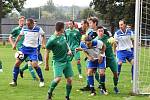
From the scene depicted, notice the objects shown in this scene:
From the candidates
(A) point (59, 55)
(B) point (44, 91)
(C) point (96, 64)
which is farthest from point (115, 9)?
(A) point (59, 55)

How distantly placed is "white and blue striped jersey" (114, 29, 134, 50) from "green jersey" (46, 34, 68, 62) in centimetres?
361

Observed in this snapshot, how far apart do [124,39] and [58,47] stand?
13.3 ft

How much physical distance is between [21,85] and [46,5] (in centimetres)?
8362

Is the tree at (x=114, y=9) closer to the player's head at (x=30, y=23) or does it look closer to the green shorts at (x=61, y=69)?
the player's head at (x=30, y=23)

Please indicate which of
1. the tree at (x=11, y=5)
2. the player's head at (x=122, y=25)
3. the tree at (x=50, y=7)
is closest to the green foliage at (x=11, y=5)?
the tree at (x=11, y=5)

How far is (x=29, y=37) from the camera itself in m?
13.2

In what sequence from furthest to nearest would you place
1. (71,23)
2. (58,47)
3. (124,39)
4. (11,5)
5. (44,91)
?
(11,5)
(71,23)
(124,39)
(44,91)
(58,47)

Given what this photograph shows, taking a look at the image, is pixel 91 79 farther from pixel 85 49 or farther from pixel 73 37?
pixel 73 37

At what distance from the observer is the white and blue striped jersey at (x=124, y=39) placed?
13930mm

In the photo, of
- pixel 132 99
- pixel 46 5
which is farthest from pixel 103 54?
pixel 46 5

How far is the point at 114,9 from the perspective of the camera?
56031 millimetres

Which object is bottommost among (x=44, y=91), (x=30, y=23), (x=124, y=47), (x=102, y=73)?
(x=44, y=91)

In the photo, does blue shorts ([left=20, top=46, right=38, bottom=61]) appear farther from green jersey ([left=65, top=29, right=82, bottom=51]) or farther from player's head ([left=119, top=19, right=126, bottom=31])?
player's head ([left=119, top=19, right=126, bottom=31])

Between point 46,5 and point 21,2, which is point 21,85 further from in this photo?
point 46,5
